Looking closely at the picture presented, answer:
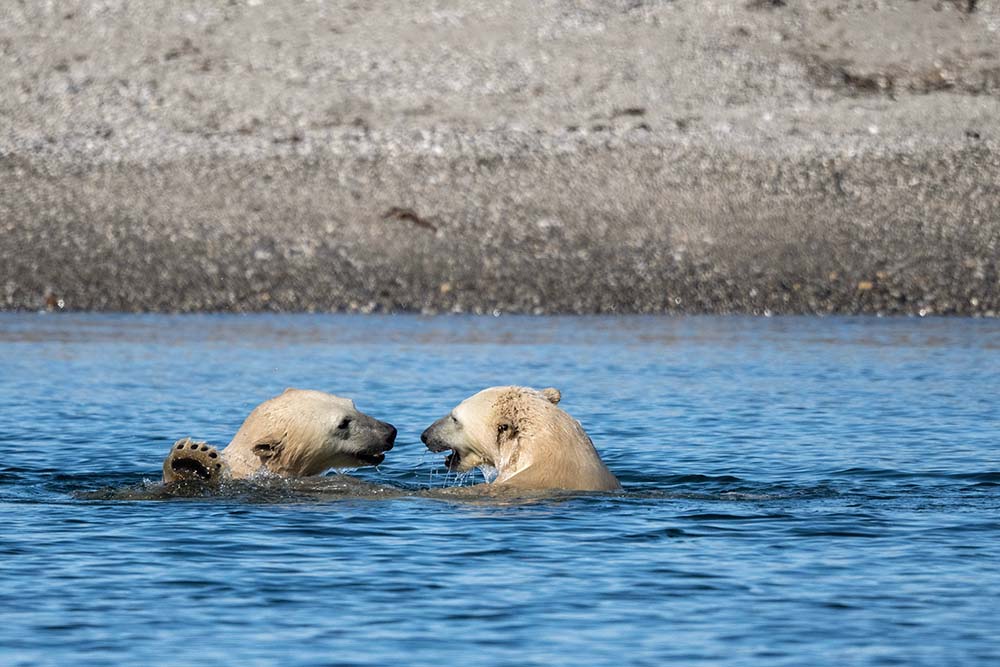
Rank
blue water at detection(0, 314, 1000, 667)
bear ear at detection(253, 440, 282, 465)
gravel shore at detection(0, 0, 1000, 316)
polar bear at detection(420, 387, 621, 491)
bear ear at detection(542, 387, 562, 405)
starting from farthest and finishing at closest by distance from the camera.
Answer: gravel shore at detection(0, 0, 1000, 316), bear ear at detection(253, 440, 282, 465), bear ear at detection(542, 387, 562, 405), polar bear at detection(420, 387, 621, 491), blue water at detection(0, 314, 1000, 667)

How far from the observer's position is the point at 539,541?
9555 mm

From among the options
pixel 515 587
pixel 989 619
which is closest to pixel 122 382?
pixel 515 587

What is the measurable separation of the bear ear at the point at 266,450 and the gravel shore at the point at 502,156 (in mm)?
17458

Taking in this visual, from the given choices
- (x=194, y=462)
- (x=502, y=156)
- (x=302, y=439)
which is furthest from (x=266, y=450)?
(x=502, y=156)

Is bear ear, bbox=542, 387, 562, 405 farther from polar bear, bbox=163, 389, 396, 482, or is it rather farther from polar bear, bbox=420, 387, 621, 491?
polar bear, bbox=163, 389, 396, 482

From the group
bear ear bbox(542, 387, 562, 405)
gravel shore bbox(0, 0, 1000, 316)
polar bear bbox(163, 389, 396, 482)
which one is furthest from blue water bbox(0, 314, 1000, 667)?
gravel shore bbox(0, 0, 1000, 316)

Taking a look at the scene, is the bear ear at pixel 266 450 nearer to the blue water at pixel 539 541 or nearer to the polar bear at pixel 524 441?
the blue water at pixel 539 541

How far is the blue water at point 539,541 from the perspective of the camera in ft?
24.9

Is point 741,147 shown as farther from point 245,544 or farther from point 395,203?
point 245,544

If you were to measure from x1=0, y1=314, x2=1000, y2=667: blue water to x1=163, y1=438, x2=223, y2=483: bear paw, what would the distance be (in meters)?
0.18

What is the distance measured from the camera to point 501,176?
3284 centimetres

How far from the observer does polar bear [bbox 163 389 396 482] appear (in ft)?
35.9

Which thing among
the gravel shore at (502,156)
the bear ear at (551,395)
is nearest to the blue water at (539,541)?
the bear ear at (551,395)

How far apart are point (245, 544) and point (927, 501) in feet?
14.9
